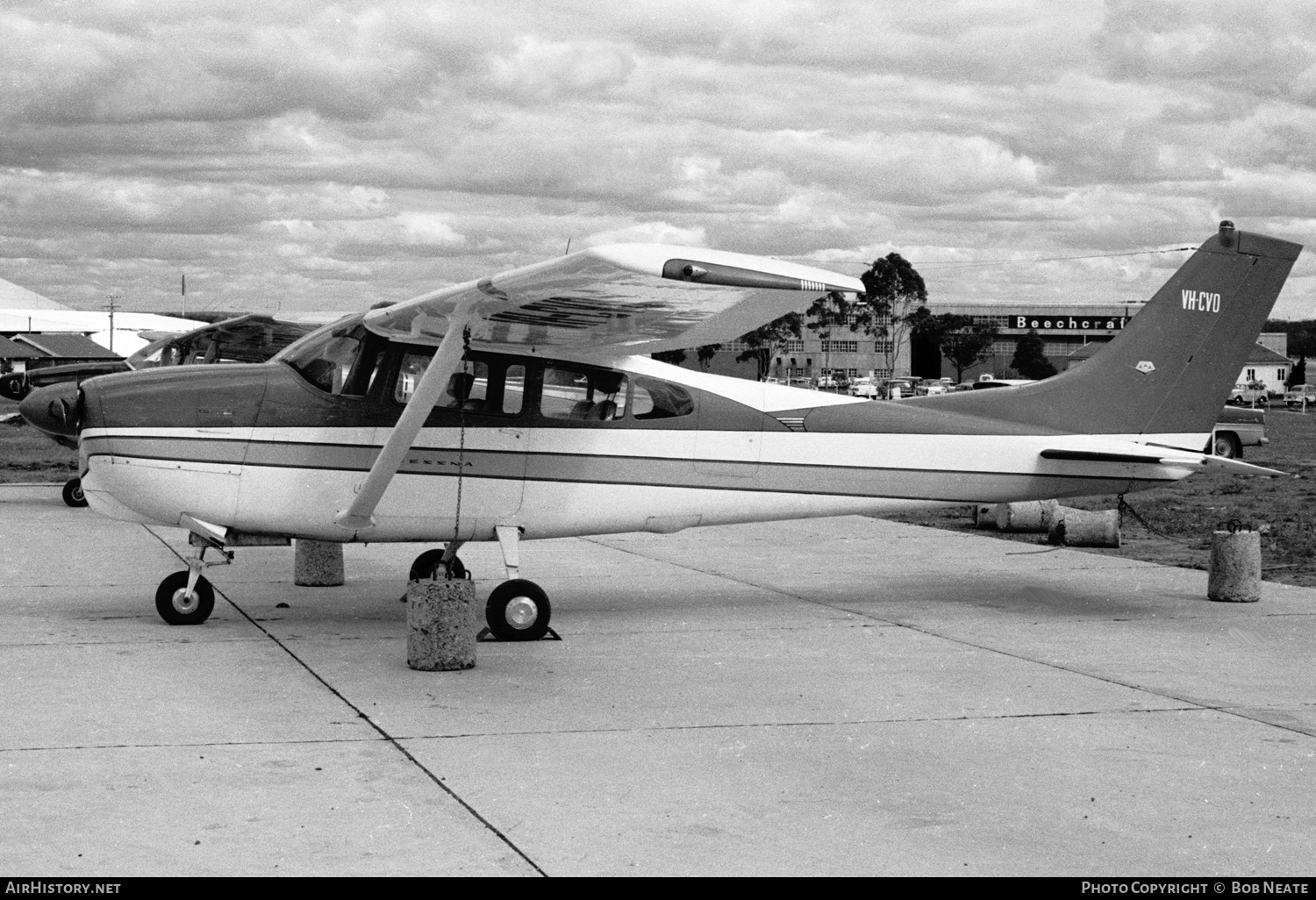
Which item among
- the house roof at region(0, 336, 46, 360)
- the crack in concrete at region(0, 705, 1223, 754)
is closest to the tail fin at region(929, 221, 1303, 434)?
the crack in concrete at region(0, 705, 1223, 754)

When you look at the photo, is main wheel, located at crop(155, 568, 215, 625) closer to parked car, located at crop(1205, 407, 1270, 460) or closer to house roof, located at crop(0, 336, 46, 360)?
parked car, located at crop(1205, 407, 1270, 460)

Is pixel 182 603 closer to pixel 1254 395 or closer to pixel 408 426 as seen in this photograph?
pixel 408 426

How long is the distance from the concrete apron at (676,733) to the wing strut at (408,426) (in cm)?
83

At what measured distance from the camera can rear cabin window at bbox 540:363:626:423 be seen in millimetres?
9945

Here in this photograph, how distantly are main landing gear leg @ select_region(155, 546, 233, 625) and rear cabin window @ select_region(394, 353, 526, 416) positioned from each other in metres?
1.77

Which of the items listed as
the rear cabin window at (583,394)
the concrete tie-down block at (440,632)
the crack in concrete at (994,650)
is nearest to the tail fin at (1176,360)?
the crack in concrete at (994,650)

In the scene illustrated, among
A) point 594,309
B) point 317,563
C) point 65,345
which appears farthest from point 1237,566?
point 65,345

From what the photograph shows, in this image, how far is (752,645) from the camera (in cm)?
926

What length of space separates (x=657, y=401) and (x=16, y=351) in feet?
404

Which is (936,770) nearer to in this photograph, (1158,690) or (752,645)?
(1158,690)

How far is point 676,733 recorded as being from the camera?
22.2 feet
